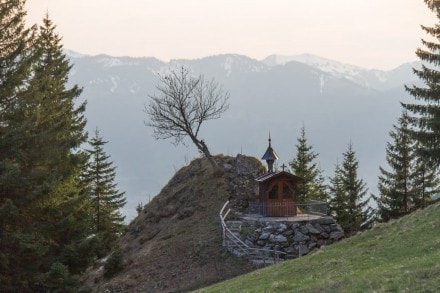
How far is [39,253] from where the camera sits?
2192 cm

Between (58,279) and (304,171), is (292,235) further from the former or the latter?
(304,171)

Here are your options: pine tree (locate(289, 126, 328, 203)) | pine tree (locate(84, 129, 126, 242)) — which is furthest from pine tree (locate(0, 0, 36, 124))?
pine tree (locate(289, 126, 328, 203))

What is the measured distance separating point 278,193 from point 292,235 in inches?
190

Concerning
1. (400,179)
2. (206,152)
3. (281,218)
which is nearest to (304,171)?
(400,179)

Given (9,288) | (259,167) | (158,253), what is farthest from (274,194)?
(9,288)

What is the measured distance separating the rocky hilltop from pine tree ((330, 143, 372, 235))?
1094cm

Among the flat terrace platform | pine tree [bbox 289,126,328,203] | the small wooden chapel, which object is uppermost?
pine tree [bbox 289,126,328,203]

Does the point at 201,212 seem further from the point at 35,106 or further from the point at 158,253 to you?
the point at 35,106

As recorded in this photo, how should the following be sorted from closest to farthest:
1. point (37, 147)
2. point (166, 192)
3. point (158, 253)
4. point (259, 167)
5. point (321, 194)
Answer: point (37, 147)
point (158, 253)
point (259, 167)
point (166, 192)
point (321, 194)

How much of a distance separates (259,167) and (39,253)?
2341 centimetres

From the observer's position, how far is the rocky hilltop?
29797mm

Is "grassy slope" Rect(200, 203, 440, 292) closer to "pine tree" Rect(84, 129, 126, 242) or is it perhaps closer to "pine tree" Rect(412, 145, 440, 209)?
"pine tree" Rect(412, 145, 440, 209)

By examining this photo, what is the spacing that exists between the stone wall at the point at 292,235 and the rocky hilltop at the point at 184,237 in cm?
231

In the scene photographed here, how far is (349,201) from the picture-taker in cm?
4781
